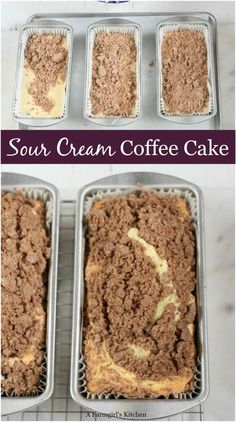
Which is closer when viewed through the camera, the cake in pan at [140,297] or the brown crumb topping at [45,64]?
the cake in pan at [140,297]

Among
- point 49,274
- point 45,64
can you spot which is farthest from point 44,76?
point 49,274

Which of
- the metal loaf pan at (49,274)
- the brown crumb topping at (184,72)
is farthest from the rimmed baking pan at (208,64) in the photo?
the metal loaf pan at (49,274)

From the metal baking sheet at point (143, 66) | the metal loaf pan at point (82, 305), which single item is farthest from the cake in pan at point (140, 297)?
the metal baking sheet at point (143, 66)

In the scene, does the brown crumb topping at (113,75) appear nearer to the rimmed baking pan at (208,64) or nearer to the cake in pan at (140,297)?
the rimmed baking pan at (208,64)

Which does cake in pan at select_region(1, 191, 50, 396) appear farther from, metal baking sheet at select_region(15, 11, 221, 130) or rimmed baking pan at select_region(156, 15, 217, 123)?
rimmed baking pan at select_region(156, 15, 217, 123)

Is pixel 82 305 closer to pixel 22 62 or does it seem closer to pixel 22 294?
pixel 22 294

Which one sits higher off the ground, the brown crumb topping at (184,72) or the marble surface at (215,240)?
the brown crumb topping at (184,72)
